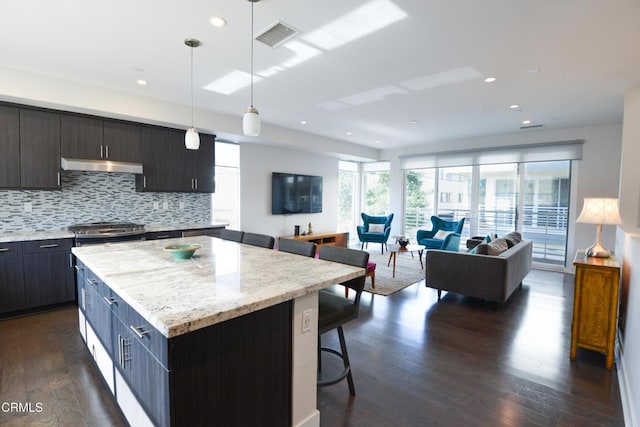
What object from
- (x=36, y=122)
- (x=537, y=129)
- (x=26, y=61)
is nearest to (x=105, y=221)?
(x=36, y=122)

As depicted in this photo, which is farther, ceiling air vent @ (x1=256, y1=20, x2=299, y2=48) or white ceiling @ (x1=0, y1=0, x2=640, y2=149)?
ceiling air vent @ (x1=256, y1=20, x2=299, y2=48)

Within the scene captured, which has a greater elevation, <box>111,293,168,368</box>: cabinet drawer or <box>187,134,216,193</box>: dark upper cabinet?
<box>187,134,216,193</box>: dark upper cabinet

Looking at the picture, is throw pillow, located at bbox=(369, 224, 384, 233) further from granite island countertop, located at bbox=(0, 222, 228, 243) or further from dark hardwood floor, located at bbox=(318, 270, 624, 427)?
granite island countertop, located at bbox=(0, 222, 228, 243)

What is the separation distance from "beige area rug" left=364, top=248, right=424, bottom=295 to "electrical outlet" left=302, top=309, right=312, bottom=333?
9.22 ft

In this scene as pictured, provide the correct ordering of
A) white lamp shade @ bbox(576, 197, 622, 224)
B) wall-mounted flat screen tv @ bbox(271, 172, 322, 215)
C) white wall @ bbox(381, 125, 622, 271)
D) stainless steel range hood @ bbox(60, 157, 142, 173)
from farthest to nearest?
wall-mounted flat screen tv @ bbox(271, 172, 322, 215) → white wall @ bbox(381, 125, 622, 271) → stainless steel range hood @ bbox(60, 157, 142, 173) → white lamp shade @ bbox(576, 197, 622, 224)

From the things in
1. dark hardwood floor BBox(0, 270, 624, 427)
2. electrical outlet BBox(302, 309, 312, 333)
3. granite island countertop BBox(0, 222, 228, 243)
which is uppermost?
granite island countertop BBox(0, 222, 228, 243)

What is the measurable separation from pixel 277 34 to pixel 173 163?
116 inches

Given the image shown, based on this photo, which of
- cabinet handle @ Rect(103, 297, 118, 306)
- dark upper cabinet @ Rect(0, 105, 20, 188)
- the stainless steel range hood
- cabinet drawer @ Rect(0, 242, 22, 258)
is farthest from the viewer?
the stainless steel range hood

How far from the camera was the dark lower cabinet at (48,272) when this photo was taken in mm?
3396

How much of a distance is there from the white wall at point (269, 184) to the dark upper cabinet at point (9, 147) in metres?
3.10

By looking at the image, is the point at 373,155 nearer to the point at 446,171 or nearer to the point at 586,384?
the point at 446,171

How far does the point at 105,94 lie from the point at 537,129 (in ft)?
23.2

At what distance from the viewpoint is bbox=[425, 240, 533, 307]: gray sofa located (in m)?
3.59

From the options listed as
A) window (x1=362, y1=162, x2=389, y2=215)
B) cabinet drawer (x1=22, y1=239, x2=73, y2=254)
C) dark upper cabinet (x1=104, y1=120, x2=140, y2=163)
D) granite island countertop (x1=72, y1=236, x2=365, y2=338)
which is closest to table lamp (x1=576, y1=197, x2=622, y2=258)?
granite island countertop (x1=72, y1=236, x2=365, y2=338)
